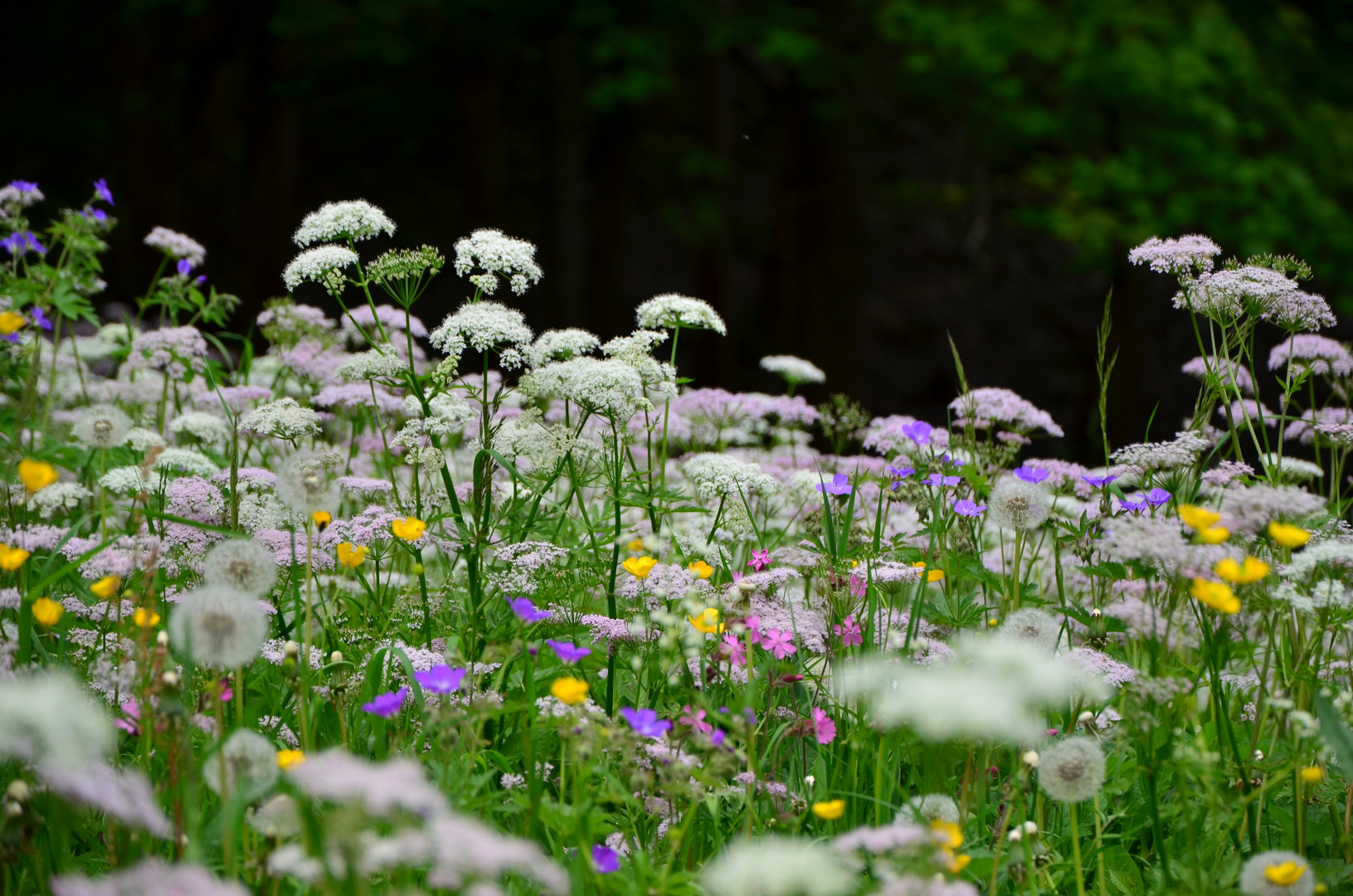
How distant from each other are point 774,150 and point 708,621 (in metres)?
16.4

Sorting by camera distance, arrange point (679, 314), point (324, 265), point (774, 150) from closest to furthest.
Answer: point (324, 265), point (679, 314), point (774, 150)

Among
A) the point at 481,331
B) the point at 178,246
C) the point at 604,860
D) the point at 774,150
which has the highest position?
the point at 774,150

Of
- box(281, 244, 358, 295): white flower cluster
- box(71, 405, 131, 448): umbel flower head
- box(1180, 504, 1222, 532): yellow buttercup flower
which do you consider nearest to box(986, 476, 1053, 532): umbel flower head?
box(1180, 504, 1222, 532): yellow buttercup flower

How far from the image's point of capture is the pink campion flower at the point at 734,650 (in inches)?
102

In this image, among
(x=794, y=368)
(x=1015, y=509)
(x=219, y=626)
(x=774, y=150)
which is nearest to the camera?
(x=219, y=626)

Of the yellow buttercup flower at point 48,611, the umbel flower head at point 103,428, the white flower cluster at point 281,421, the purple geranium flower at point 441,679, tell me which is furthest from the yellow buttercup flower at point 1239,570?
the umbel flower head at point 103,428

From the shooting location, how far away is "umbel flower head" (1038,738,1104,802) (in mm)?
2037

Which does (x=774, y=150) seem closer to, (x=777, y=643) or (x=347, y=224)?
(x=347, y=224)

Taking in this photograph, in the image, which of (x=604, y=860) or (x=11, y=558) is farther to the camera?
(x=11, y=558)

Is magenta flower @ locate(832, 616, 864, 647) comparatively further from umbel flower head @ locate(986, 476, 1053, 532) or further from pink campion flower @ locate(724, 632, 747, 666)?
umbel flower head @ locate(986, 476, 1053, 532)

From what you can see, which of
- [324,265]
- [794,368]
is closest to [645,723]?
[324,265]

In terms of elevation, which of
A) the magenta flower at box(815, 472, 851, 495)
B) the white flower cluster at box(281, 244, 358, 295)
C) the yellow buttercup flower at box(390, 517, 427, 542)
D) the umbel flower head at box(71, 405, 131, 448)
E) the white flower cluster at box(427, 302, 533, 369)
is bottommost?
the yellow buttercup flower at box(390, 517, 427, 542)

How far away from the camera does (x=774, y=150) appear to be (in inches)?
707

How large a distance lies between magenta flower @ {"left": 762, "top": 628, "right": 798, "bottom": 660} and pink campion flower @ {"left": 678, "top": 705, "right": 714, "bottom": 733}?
35cm
